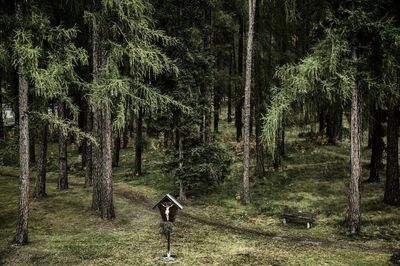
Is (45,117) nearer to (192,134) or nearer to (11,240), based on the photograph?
(11,240)

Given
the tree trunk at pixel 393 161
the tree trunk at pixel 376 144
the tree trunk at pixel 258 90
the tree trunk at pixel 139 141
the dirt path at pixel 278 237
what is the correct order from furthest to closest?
the tree trunk at pixel 139 141 → the tree trunk at pixel 258 90 → the tree trunk at pixel 376 144 → the tree trunk at pixel 393 161 → the dirt path at pixel 278 237

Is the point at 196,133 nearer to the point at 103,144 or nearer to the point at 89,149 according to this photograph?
the point at 103,144

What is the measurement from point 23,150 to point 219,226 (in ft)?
27.8

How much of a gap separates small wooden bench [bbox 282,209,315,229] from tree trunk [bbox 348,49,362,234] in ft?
5.48

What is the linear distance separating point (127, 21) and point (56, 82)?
4104 mm

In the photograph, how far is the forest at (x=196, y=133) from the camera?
1381 cm

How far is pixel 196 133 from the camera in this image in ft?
69.9

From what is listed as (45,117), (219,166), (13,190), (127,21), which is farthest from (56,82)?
(13,190)

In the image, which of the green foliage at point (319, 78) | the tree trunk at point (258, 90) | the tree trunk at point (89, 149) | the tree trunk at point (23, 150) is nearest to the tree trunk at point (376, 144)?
the tree trunk at point (258, 90)

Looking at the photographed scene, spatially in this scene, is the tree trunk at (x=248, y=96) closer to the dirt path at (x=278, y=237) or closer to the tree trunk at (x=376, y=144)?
the dirt path at (x=278, y=237)

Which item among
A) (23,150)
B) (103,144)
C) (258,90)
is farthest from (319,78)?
(23,150)

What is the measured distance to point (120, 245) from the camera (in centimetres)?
1461

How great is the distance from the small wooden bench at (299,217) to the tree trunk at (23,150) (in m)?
10.4

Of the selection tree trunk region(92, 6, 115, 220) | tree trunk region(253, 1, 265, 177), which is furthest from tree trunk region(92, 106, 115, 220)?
tree trunk region(253, 1, 265, 177)
